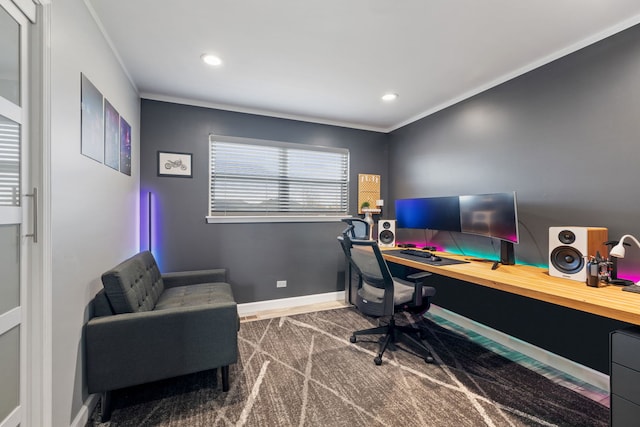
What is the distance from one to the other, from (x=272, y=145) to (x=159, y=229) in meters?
1.64

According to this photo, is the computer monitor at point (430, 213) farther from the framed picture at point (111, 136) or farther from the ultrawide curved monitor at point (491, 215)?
the framed picture at point (111, 136)

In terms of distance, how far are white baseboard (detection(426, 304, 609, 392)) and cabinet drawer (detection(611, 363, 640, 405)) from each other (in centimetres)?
86

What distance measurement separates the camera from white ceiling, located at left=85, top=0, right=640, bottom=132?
1623 mm

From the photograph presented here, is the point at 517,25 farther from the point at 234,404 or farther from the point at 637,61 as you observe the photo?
the point at 234,404

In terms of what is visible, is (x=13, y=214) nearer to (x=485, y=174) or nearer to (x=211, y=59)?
(x=211, y=59)

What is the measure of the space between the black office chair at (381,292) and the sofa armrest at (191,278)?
1.43m

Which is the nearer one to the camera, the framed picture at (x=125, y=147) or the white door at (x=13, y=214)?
the white door at (x=13, y=214)

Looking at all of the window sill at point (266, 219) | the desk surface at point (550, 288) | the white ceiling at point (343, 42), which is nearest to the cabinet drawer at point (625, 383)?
the desk surface at point (550, 288)

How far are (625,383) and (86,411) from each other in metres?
2.80

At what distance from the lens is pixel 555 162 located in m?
2.11

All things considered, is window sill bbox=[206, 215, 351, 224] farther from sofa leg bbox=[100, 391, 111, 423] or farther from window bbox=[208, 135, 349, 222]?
sofa leg bbox=[100, 391, 111, 423]

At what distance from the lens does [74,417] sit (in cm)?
141

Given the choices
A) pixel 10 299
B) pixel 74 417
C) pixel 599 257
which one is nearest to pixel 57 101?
pixel 10 299

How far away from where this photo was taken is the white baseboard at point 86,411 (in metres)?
1.43
